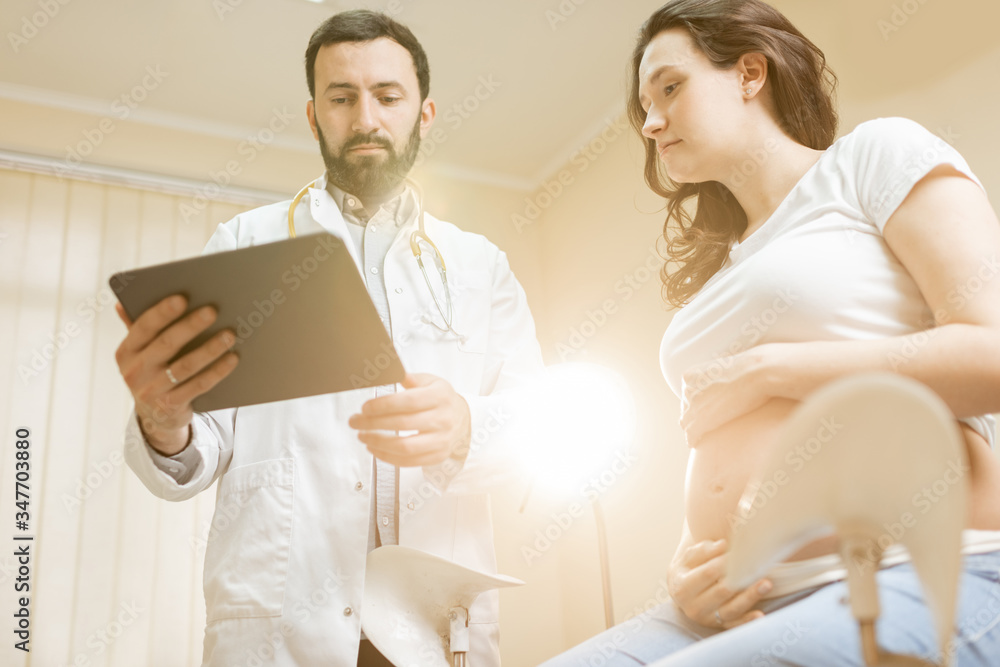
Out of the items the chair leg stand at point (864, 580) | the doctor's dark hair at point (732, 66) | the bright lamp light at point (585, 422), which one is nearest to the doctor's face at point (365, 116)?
the doctor's dark hair at point (732, 66)

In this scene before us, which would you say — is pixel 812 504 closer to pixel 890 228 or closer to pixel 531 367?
pixel 890 228

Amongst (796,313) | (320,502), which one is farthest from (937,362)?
(320,502)

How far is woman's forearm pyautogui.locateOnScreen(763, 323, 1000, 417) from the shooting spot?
28.6 inches

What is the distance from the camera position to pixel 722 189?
4.38ft

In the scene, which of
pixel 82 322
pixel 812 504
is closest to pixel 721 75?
pixel 812 504

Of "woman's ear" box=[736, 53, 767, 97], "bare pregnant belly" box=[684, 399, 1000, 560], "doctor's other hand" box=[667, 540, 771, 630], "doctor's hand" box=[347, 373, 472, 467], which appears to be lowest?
"doctor's other hand" box=[667, 540, 771, 630]

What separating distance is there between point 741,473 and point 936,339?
Result: 0.25 m

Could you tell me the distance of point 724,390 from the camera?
0.88m

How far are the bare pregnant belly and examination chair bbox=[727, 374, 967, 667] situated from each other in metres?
0.31

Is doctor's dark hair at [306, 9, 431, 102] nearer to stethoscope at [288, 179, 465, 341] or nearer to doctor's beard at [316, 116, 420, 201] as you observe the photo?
doctor's beard at [316, 116, 420, 201]

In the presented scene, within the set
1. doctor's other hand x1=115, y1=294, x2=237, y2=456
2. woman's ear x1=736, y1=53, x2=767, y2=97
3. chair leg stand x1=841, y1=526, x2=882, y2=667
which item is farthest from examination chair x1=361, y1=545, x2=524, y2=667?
woman's ear x1=736, y1=53, x2=767, y2=97

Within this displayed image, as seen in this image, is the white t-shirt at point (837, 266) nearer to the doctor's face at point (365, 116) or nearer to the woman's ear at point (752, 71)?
the woman's ear at point (752, 71)

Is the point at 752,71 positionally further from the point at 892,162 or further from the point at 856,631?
the point at 856,631

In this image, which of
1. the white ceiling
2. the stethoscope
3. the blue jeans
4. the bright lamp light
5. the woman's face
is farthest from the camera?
the white ceiling
